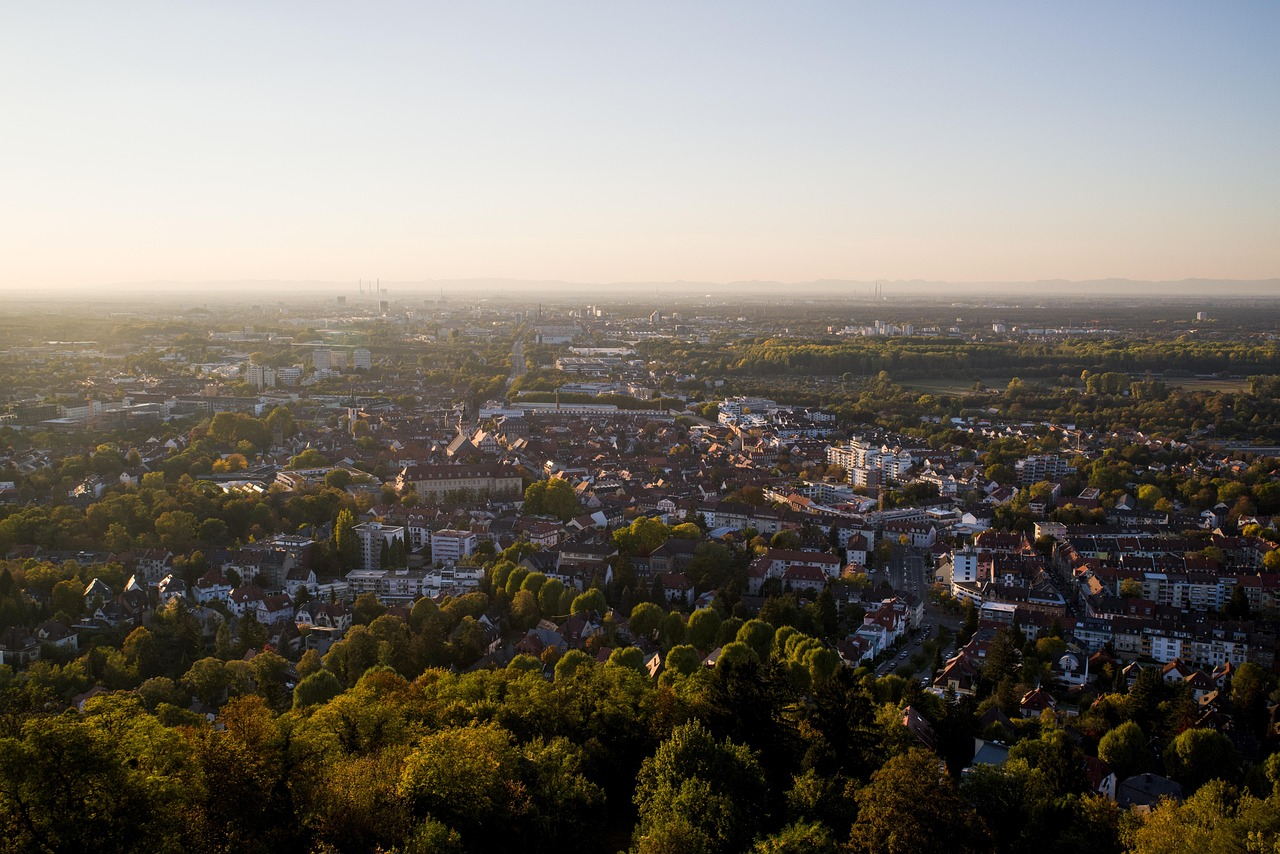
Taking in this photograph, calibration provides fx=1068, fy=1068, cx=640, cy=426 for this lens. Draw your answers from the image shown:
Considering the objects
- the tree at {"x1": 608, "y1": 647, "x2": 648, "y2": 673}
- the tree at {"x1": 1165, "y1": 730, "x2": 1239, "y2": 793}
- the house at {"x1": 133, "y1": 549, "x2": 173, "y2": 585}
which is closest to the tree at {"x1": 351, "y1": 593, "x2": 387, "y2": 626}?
the house at {"x1": 133, "y1": 549, "x2": 173, "y2": 585}

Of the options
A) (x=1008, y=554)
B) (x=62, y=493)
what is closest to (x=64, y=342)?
(x=62, y=493)

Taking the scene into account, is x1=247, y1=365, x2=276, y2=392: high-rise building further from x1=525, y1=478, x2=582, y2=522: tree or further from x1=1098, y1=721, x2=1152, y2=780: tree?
x1=1098, y1=721, x2=1152, y2=780: tree

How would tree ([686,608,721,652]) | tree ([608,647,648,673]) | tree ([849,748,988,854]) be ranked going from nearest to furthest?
tree ([849,748,988,854])
tree ([608,647,648,673])
tree ([686,608,721,652])

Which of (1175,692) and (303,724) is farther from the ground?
(303,724)

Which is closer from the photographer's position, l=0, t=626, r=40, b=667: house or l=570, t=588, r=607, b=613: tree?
l=0, t=626, r=40, b=667: house

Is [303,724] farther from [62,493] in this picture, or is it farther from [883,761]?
[62,493]
